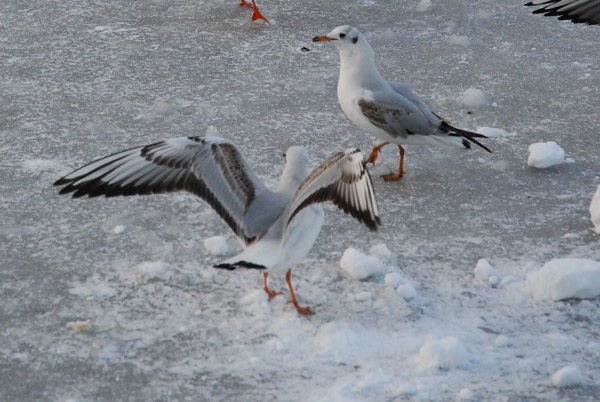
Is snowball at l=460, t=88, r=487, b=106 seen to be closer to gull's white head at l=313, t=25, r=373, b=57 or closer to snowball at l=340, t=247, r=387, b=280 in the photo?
gull's white head at l=313, t=25, r=373, b=57

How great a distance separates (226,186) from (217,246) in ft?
1.33

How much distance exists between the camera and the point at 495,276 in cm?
397

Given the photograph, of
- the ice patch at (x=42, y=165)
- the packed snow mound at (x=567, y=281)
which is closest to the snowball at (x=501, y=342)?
the packed snow mound at (x=567, y=281)

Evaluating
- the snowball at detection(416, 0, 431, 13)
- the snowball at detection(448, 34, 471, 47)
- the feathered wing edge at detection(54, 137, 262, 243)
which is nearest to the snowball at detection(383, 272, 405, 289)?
the feathered wing edge at detection(54, 137, 262, 243)

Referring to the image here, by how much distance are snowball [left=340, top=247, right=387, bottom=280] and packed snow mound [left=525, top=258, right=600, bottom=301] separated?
661 mm

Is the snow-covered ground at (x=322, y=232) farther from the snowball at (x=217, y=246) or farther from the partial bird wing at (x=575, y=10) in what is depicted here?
the partial bird wing at (x=575, y=10)

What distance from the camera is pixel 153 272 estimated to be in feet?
13.1

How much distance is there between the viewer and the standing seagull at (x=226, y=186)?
366 cm

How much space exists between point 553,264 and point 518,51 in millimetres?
2769

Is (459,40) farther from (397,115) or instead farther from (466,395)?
(466,395)

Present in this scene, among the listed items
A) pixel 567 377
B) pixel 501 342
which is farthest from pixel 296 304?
pixel 567 377

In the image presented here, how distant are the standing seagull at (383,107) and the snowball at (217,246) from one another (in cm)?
108

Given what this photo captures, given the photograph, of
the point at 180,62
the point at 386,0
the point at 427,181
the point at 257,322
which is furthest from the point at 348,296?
the point at 386,0

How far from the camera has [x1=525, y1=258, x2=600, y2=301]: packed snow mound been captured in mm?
3773
